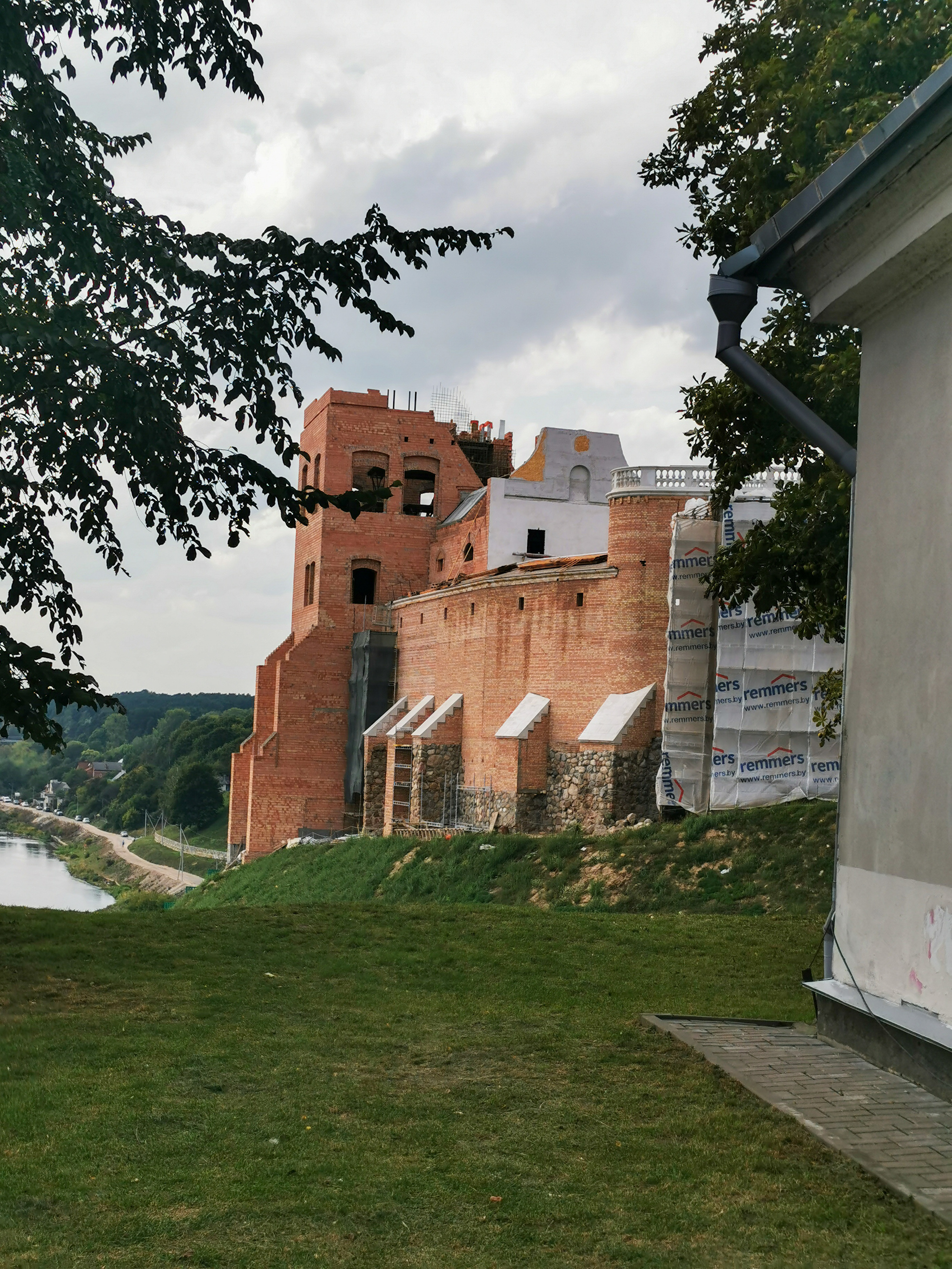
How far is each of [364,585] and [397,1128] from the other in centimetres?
3529

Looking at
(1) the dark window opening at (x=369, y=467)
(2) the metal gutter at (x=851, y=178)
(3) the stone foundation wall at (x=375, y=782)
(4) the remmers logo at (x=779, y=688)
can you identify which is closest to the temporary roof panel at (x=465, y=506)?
(1) the dark window opening at (x=369, y=467)

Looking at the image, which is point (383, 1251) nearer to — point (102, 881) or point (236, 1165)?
point (236, 1165)

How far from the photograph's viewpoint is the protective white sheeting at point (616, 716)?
23.6 m

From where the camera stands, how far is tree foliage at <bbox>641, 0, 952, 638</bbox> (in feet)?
31.6

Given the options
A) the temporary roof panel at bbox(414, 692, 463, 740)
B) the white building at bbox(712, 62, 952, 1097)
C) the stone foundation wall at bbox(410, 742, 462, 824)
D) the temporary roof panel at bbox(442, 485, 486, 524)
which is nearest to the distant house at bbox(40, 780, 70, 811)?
the temporary roof panel at bbox(442, 485, 486, 524)

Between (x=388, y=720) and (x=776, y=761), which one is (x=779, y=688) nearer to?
(x=776, y=761)

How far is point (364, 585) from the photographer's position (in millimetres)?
39844

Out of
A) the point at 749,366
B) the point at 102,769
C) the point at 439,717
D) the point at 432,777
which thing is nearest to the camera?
the point at 749,366

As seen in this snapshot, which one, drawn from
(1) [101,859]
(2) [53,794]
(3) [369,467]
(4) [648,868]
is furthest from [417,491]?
(2) [53,794]

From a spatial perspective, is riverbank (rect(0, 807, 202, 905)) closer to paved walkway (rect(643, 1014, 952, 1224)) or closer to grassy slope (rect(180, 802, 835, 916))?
grassy slope (rect(180, 802, 835, 916))

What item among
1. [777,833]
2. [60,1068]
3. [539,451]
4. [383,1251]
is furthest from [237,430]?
[539,451]

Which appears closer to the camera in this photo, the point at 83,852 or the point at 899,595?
the point at 899,595

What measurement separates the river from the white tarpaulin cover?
38143 millimetres

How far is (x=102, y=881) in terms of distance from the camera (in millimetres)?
76375
